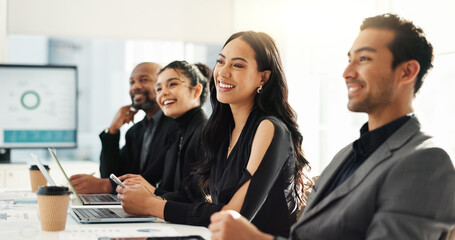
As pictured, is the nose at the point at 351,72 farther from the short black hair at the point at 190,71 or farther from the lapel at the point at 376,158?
the short black hair at the point at 190,71

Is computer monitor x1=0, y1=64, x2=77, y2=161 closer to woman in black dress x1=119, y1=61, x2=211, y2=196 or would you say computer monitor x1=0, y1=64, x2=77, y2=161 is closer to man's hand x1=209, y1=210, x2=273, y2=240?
woman in black dress x1=119, y1=61, x2=211, y2=196

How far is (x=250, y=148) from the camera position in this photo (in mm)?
2219

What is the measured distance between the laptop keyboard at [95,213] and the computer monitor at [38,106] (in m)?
3.25

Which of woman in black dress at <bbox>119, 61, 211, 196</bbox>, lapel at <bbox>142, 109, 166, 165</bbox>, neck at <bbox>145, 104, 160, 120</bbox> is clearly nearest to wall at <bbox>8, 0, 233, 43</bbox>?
neck at <bbox>145, 104, 160, 120</bbox>

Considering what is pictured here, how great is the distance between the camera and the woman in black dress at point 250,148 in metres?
2.07

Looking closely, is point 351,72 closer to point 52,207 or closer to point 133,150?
point 52,207

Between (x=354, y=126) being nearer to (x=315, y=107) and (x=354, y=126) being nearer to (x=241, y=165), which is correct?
(x=315, y=107)

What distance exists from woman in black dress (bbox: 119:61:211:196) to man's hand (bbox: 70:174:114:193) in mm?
300

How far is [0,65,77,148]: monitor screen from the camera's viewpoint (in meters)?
5.33

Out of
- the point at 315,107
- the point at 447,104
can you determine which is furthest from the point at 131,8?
the point at 447,104

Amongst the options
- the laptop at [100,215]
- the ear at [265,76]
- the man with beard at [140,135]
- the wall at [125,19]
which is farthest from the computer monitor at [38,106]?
the ear at [265,76]

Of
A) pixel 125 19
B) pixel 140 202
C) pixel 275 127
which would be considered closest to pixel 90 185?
pixel 140 202

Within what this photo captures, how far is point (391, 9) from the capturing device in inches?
154

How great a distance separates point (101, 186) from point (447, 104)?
2202 mm
